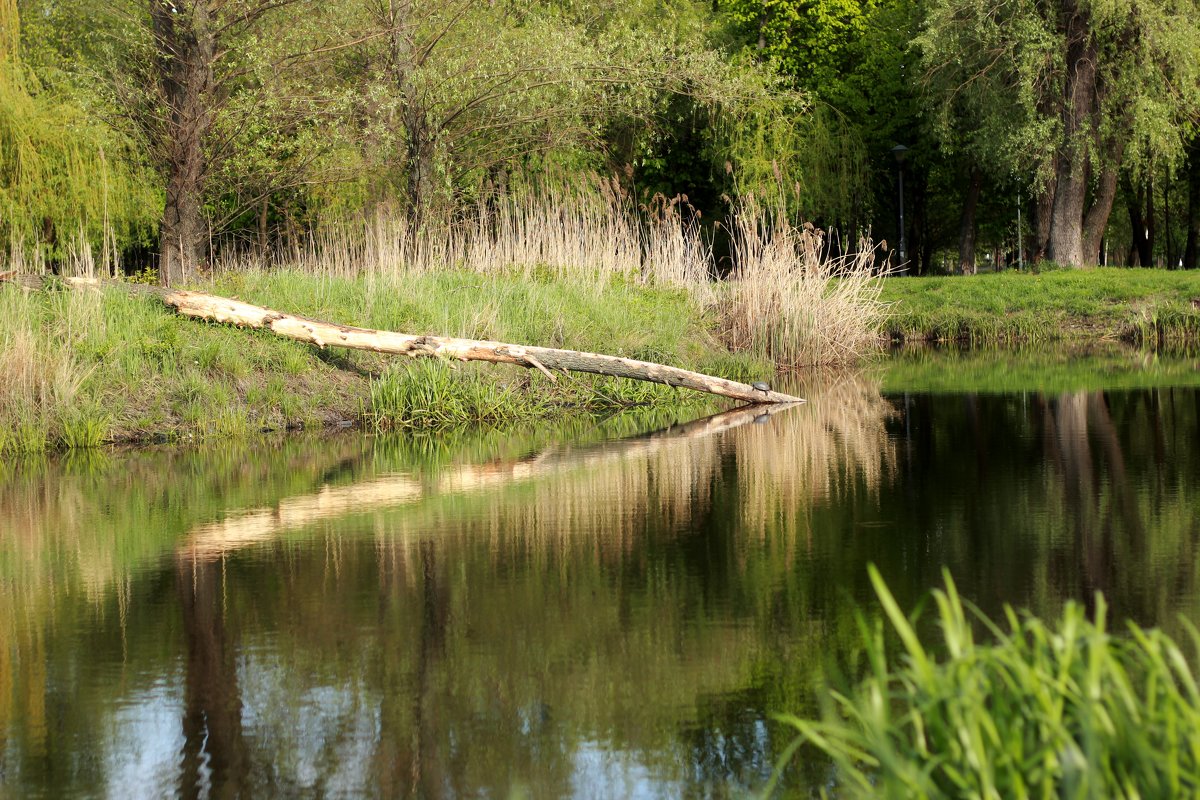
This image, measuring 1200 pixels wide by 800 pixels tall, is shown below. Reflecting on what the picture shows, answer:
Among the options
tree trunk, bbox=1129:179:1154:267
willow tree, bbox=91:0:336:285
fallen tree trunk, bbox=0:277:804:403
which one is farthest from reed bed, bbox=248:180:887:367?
tree trunk, bbox=1129:179:1154:267

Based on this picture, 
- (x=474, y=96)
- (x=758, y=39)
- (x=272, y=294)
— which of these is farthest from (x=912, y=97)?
(x=272, y=294)

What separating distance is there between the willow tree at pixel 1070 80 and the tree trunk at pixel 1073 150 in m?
0.02

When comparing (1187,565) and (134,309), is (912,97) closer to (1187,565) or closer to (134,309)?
(134,309)

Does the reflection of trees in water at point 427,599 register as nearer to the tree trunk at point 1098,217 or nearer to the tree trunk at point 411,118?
the tree trunk at point 411,118

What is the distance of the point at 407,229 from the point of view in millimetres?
21781

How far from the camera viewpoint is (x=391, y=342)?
45.6ft

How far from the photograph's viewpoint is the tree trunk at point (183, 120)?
19703mm

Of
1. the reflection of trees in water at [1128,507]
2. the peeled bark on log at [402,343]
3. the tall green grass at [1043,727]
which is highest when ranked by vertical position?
the peeled bark on log at [402,343]

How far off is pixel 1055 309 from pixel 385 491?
802 inches

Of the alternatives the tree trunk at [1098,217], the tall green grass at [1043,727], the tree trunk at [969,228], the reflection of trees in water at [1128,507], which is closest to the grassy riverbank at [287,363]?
the reflection of trees in water at [1128,507]

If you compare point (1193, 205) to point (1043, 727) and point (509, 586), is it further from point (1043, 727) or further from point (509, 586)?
point (1043, 727)

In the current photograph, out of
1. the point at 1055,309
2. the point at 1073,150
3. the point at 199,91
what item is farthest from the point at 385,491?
the point at 1073,150

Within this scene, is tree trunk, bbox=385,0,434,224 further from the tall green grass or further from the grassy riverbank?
the tall green grass

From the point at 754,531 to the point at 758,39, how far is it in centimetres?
3746
